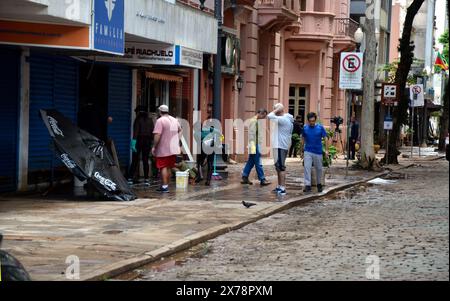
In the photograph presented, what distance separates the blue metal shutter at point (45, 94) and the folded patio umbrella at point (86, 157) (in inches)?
60.9

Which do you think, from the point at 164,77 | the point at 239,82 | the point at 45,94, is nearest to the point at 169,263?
the point at 45,94

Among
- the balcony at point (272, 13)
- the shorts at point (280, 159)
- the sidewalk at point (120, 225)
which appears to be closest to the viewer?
the sidewalk at point (120, 225)

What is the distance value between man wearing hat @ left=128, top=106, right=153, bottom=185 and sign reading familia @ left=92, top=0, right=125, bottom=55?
3.25 m

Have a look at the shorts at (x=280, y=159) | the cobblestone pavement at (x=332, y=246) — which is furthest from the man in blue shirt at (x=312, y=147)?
the cobblestone pavement at (x=332, y=246)

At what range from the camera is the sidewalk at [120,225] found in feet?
33.3

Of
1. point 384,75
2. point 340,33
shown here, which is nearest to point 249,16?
point 340,33

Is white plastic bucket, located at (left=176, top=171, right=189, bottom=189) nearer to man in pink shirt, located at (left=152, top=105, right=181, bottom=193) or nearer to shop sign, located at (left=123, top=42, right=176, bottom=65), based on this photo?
man in pink shirt, located at (left=152, top=105, right=181, bottom=193)

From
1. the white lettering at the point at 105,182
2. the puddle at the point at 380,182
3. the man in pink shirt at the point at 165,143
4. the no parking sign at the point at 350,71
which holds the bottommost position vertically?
the puddle at the point at 380,182

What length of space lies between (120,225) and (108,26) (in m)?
5.33

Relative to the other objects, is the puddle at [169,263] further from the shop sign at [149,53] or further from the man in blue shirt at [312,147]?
the shop sign at [149,53]

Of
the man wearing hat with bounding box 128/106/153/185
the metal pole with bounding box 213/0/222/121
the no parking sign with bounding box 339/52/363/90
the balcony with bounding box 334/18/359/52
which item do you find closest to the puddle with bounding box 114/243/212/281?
the man wearing hat with bounding box 128/106/153/185

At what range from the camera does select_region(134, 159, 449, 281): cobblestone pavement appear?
9.36 meters

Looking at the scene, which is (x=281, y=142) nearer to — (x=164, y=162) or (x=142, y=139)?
(x=164, y=162)
